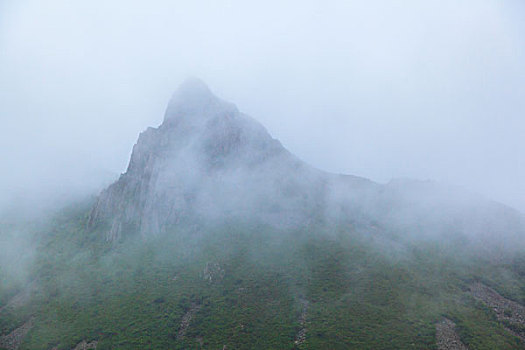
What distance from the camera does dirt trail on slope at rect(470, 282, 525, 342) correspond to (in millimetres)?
93956

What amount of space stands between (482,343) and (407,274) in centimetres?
4233

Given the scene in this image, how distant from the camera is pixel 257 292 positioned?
121312 millimetres

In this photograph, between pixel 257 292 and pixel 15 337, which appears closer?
pixel 15 337

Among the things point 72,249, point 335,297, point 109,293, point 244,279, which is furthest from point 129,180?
point 335,297

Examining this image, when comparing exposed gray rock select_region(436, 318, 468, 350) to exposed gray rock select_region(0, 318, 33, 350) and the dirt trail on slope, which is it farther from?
exposed gray rock select_region(0, 318, 33, 350)

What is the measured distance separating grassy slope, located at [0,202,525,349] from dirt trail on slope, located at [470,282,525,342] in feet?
11.6

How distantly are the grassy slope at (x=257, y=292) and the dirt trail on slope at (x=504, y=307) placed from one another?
11.6 feet

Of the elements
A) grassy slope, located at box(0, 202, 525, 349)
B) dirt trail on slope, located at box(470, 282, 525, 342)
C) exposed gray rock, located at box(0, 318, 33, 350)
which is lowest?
exposed gray rock, located at box(0, 318, 33, 350)

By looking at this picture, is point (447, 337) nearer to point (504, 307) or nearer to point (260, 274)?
point (504, 307)

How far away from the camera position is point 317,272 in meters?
132

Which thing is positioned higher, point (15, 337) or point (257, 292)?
point (257, 292)

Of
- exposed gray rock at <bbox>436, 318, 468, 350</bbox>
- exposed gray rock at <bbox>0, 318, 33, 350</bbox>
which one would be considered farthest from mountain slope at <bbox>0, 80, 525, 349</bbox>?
exposed gray rock at <bbox>0, 318, 33, 350</bbox>

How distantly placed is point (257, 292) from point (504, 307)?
88927 mm

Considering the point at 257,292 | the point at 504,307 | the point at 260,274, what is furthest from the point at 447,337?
the point at 260,274
